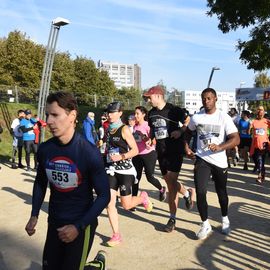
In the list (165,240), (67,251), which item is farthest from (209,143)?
(67,251)

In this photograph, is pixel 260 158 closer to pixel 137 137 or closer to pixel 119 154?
pixel 137 137

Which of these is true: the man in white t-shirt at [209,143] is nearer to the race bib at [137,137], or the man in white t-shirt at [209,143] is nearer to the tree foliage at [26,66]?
the race bib at [137,137]

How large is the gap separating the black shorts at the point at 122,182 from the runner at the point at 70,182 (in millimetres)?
2582

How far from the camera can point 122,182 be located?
5676 mm

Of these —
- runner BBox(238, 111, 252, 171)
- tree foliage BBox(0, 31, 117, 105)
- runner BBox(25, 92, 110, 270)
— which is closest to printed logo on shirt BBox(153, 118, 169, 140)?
runner BBox(25, 92, 110, 270)

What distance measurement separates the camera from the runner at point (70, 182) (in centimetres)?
291

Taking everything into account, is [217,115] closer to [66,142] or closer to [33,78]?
[66,142]

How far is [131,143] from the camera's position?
5.57 meters

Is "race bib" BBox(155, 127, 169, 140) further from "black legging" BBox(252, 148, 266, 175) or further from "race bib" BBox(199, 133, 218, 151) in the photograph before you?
"black legging" BBox(252, 148, 266, 175)

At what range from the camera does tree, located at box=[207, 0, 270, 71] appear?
1488 centimetres

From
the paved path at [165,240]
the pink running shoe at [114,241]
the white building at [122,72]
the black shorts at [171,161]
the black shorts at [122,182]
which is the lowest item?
the paved path at [165,240]

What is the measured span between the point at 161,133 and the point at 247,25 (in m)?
10.7

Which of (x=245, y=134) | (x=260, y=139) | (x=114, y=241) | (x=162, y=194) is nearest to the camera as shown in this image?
(x=114, y=241)

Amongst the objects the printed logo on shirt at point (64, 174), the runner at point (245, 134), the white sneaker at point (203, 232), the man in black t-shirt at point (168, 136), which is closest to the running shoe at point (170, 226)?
the man in black t-shirt at point (168, 136)
